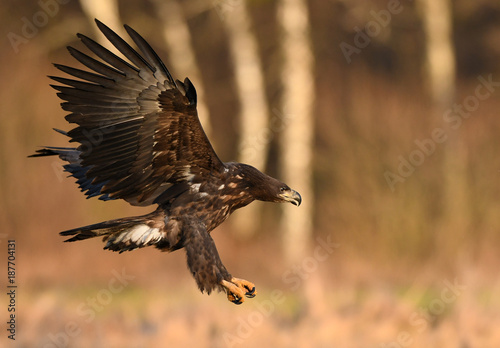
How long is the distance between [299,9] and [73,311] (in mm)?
6039

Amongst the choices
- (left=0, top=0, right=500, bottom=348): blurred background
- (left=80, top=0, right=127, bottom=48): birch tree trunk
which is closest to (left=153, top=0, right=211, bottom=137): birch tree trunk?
(left=0, top=0, right=500, bottom=348): blurred background

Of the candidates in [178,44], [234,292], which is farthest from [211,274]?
[178,44]

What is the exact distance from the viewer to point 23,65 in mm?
14281

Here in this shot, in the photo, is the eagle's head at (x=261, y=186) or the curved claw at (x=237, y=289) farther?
the eagle's head at (x=261, y=186)

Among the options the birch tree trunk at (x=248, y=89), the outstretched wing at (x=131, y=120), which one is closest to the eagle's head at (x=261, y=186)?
the outstretched wing at (x=131, y=120)

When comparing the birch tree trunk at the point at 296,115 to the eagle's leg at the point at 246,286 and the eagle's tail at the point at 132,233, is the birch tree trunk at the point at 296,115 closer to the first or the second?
the eagle's tail at the point at 132,233

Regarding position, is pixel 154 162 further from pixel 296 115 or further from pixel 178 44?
pixel 178 44

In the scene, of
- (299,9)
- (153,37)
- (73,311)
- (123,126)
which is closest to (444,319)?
(73,311)

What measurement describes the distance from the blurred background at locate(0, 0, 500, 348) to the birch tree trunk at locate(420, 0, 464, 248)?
2 cm

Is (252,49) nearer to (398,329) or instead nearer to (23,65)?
(23,65)

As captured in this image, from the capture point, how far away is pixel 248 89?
15820mm

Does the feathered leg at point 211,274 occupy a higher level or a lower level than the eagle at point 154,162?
lower

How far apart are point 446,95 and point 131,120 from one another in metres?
9.88

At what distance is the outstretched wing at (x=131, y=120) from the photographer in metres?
5.82
